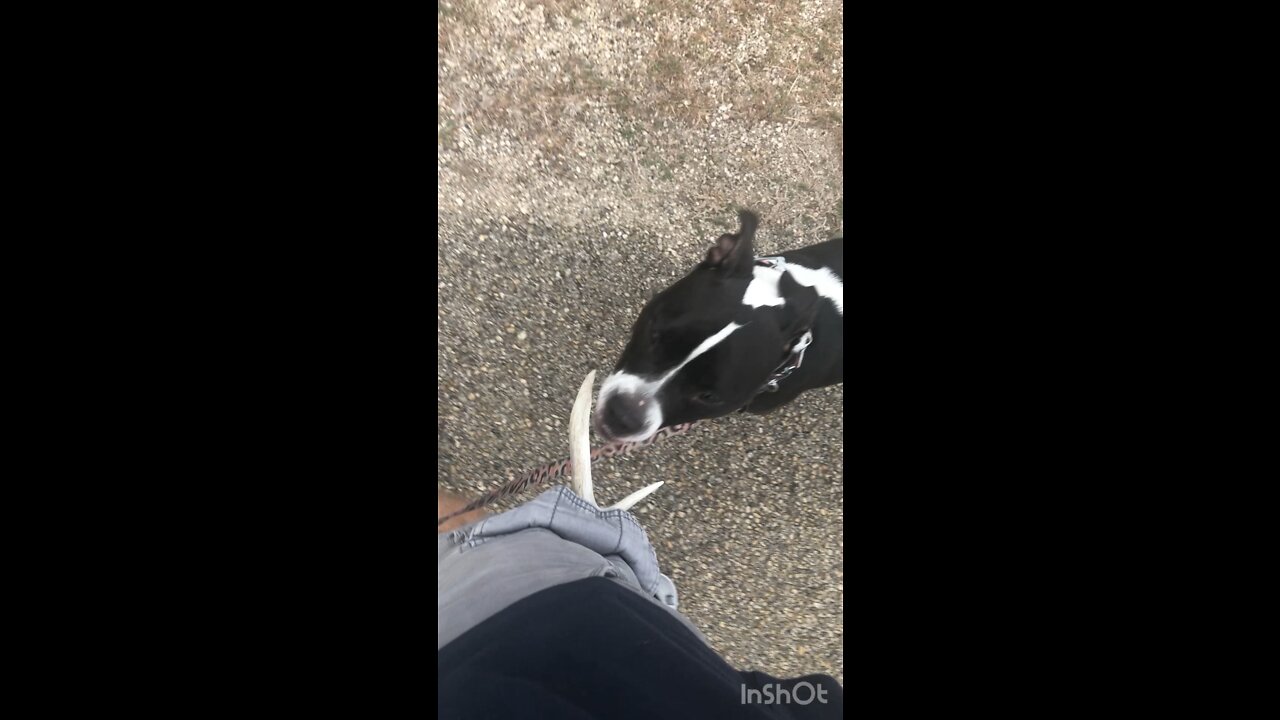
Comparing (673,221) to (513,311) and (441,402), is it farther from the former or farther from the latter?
(441,402)

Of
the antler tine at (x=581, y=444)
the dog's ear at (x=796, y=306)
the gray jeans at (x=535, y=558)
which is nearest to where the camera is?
the gray jeans at (x=535, y=558)

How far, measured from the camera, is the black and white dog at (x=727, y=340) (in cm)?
162

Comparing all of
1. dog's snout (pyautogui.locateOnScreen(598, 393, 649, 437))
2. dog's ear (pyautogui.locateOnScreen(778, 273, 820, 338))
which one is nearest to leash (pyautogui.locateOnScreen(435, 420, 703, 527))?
dog's snout (pyautogui.locateOnScreen(598, 393, 649, 437))

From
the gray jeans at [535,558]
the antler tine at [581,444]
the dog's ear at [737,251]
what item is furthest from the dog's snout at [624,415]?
the dog's ear at [737,251]

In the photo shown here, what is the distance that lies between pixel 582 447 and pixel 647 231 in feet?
2.37

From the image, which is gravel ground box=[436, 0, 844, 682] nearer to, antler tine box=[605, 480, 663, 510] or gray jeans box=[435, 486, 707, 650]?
antler tine box=[605, 480, 663, 510]

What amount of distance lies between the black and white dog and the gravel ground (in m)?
0.25

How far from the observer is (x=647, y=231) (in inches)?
77.9

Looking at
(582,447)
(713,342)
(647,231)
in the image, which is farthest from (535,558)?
(647,231)

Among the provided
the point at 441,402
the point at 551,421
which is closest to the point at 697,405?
the point at 551,421

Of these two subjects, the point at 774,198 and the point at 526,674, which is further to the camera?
the point at 774,198

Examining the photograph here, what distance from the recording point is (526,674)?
4.53 feet

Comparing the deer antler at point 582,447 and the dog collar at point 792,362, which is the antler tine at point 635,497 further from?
the dog collar at point 792,362

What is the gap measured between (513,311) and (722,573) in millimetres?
1116
